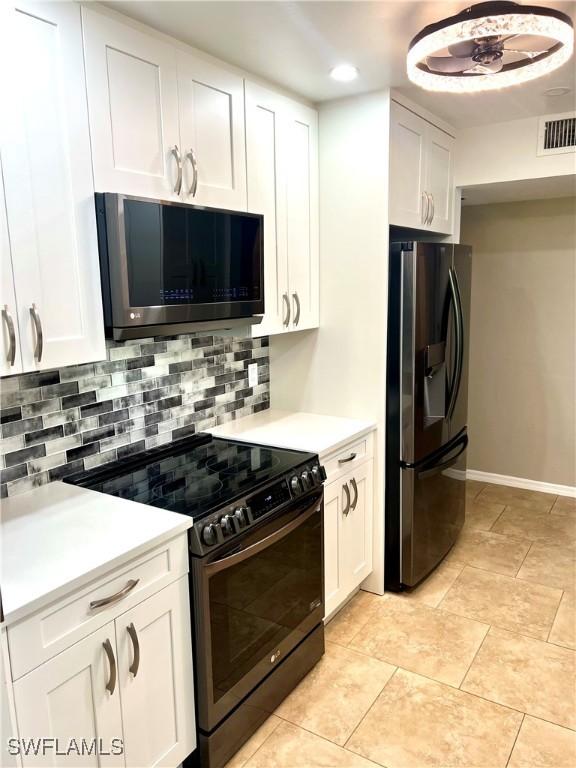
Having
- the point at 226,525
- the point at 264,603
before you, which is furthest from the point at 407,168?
the point at 264,603

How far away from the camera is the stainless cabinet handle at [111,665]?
1518 millimetres

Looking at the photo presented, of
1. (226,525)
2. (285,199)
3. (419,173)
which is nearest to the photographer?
(226,525)

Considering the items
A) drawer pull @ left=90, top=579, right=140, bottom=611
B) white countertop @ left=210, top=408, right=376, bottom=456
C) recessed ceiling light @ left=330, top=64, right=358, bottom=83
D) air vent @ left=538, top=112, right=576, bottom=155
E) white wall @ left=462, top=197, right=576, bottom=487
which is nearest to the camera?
drawer pull @ left=90, top=579, right=140, bottom=611

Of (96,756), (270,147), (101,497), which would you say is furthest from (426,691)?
(270,147)

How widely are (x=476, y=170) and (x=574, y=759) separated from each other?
9.34 feet

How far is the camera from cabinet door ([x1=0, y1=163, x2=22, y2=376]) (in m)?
1.52

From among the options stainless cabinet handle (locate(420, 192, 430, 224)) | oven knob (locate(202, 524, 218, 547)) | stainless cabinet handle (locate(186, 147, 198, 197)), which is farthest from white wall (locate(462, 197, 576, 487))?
oven knob (locate(202, 524, 218, 547))

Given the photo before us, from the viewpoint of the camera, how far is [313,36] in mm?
2002

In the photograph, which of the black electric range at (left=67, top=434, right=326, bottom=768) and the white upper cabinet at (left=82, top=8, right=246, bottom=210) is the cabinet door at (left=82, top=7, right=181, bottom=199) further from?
the black electric range at (left=67, top=434, right=326, bottom=768)

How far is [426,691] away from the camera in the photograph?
7.50 feet

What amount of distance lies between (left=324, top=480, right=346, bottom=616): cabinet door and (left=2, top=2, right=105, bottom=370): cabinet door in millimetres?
1268

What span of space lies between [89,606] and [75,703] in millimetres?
246

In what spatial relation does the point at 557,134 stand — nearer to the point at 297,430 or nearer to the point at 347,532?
the point at 297,430

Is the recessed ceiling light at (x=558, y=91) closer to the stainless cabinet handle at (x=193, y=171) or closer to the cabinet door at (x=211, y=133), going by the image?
the cabinet door at (x=211, y=133)
